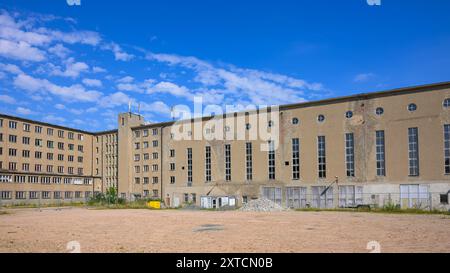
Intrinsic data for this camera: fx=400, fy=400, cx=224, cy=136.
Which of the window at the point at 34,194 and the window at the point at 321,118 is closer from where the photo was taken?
the window at the point at 321,118

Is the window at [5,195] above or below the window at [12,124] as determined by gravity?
below

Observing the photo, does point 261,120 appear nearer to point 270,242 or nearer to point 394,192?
point 394,192

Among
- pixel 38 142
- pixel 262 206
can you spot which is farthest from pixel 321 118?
pixel 38 142

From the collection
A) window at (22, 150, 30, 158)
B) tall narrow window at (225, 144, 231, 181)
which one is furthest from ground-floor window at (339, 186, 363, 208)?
window at (22, 150, 30, 158)

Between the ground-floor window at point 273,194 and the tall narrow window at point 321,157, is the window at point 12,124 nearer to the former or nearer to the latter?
the ground-floor window at point 273,194

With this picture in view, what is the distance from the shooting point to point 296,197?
50.4m

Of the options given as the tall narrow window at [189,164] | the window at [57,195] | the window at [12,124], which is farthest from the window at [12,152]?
the tall narrow window at [189,164]

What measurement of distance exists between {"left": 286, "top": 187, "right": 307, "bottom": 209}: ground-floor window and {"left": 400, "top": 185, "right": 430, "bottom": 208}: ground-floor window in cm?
1135

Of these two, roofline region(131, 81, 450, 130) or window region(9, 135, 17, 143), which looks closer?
roofline region(131, 81, 450, 130)

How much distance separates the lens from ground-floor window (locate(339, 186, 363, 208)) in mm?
46219

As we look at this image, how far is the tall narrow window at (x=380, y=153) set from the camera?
45469 millimetres

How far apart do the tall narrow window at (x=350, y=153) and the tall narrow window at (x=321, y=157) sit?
8.65ft

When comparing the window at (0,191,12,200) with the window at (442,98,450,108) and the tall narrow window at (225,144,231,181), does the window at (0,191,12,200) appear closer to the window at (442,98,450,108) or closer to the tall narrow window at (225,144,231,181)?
the tall narrow window at (225,144,231,181)
